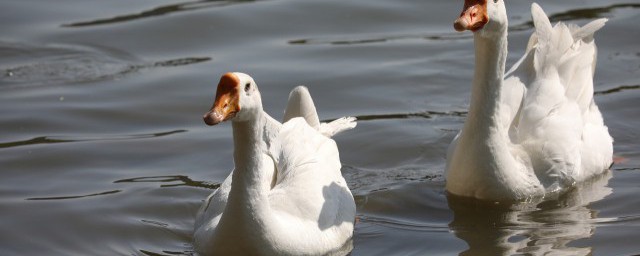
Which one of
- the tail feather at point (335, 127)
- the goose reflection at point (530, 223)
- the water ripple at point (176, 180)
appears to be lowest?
the goose reflection at point (530, 223)

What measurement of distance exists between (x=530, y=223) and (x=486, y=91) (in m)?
1.00

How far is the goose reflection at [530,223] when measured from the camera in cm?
820

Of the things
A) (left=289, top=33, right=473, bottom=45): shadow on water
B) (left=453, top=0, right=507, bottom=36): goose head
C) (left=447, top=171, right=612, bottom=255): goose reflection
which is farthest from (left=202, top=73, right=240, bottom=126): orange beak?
(left=289, top=33, right=473, bottom=45): shadow on water

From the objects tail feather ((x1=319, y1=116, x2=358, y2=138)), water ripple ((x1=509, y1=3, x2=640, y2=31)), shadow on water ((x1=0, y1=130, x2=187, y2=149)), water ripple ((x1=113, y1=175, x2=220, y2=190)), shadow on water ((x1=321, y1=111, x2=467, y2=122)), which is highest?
water ripple ((x1=509, y1=3, x2=640, y2=31))

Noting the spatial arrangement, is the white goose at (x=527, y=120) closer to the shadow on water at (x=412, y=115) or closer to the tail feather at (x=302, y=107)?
the tail feather at (x=302, y=107)

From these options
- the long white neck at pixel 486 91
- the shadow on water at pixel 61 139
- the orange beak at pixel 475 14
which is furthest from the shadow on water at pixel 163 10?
the orange beak at pixel 475 14

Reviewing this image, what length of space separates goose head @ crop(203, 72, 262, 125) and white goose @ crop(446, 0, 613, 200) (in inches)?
67.8

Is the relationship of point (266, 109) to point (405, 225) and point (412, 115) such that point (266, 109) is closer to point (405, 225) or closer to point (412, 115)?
point (412, 115)

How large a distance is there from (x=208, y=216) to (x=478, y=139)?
2.08 meters

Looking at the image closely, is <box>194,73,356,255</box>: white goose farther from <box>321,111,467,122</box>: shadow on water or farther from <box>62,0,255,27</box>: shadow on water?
<box>62,0,255,27</box>: shadow on water

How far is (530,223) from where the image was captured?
8680 millimetres

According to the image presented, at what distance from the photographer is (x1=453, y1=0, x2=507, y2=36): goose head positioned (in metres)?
8.29

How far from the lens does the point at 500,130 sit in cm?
895

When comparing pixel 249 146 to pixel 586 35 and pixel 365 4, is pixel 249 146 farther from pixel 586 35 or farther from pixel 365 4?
pixel 365 4
